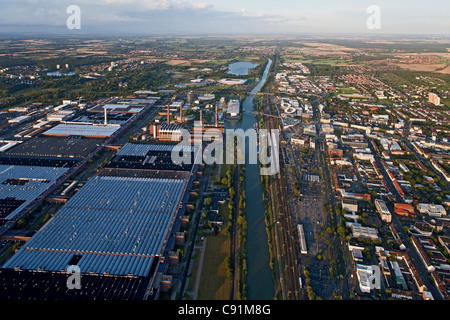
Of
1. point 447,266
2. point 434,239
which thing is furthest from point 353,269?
point 434,239

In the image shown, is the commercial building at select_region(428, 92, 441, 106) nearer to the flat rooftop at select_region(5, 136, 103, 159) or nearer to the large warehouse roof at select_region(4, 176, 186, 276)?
the large warehouse roof at select_region(4, 176, 186, 276)

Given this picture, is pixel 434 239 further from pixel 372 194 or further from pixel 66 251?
pixel 66 251

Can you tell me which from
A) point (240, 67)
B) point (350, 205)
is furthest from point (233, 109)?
point (240, 67)

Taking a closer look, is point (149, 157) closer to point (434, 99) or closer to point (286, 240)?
point (286, 240)

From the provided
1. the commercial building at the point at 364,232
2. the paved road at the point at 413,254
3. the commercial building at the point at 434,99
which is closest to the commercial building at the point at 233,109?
the paved road at the point at 413,254

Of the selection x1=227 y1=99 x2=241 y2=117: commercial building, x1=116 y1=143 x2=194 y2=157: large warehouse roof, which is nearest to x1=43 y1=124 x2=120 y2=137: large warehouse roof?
x1=116 y1=143 x2=194 y2=157: large warehouse roof

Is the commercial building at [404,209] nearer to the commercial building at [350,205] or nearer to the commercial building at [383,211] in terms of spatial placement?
the commercial building at [383,211]
